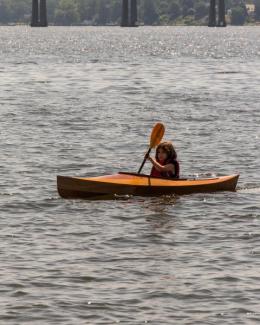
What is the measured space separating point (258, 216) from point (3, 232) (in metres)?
4.58

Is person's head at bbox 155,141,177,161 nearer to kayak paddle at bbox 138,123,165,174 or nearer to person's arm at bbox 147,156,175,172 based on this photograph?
person's arm at bbox 147,156,175,172

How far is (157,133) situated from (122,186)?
1.76 metres

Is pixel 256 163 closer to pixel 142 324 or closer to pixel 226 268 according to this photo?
pixel 226 268

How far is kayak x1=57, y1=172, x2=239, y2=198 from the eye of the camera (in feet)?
72.1

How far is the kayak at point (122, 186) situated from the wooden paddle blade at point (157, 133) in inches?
47.0

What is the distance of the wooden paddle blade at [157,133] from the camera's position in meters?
23.3

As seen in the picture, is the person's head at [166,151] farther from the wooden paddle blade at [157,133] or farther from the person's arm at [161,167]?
the wooden paddle blade at [157,133]

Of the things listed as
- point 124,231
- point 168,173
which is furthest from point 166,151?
point 124,231

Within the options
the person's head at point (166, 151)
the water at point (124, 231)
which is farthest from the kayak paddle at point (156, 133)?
the water at point (124, 231)

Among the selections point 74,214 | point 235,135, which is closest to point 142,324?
point 74,214

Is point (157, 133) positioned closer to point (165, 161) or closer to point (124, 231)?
point (165, 161)

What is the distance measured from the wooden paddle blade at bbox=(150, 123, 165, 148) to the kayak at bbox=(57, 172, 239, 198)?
1194mm

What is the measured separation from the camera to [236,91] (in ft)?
186

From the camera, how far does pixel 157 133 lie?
23422 mm
